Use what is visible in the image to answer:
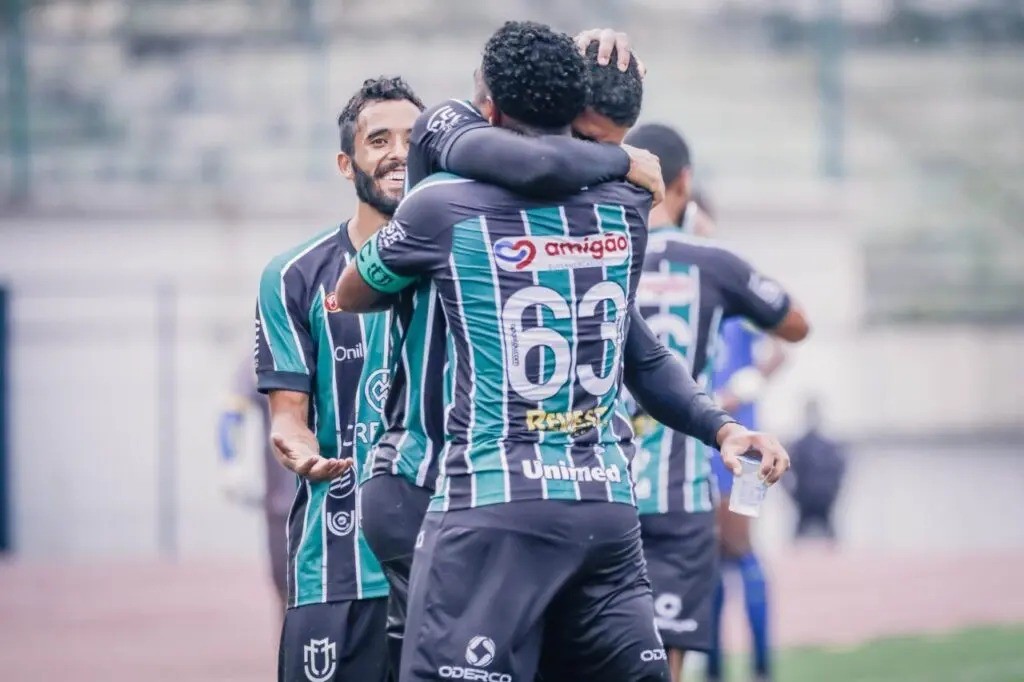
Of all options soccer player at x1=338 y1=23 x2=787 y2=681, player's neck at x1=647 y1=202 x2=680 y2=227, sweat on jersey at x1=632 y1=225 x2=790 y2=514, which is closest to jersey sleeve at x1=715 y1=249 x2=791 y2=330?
sweat on jersey at x1=632 y1=225 x2=790 y2=514

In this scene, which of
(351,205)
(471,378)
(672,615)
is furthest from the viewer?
(351,205)

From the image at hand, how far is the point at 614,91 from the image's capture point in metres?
4.86

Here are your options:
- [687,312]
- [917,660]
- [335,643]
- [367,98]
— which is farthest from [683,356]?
[917,660]

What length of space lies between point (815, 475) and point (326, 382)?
1547 cm

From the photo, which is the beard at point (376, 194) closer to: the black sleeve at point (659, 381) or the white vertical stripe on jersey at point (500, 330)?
the black sleeve at point (659, 381)

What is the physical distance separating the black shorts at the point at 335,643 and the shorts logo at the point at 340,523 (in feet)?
0.68

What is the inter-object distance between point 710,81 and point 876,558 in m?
8.16

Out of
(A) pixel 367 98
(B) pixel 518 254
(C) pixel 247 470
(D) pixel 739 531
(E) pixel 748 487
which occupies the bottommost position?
(D) pixel 739 531

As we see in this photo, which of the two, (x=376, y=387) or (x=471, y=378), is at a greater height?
(x=471, y=378)

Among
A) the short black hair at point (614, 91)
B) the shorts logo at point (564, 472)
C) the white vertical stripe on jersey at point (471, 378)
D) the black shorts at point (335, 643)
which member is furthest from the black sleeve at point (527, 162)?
the black shorts at point (335, 643)

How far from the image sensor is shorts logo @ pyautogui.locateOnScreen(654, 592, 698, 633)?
6.65 meters

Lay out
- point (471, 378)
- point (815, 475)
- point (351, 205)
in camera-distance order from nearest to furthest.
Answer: point (471, 378), point (815, 475), point (351, 205)

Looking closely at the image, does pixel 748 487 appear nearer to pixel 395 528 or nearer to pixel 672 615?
pixel 395 528

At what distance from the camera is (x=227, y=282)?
2100 centimetres
